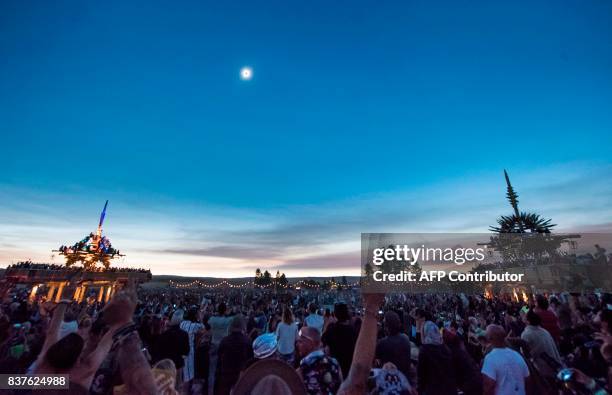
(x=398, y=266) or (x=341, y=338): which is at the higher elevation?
(x=398, y=266)

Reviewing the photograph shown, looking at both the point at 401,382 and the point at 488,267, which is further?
the point at 488,267

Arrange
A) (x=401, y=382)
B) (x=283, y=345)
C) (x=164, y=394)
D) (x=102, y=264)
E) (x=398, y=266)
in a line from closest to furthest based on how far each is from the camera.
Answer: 1. (x=164, y=394)
2. (x=401, y=382)
3. (x=283, y=345)
4. (x=102, y=264)
5. (x=398, y=266)

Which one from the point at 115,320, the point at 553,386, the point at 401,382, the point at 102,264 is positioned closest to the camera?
the point at 115,320

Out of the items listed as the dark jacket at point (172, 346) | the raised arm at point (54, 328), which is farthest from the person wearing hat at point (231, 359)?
the raised arm at point (54, 328)

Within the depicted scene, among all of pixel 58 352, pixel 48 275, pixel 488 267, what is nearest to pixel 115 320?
pixel 58 352

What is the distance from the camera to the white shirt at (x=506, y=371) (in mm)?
3342

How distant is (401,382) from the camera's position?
238cm

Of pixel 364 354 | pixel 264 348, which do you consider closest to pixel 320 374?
pixel 264 348

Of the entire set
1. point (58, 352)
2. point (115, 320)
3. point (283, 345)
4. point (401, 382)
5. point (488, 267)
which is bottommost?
point (283, 345)

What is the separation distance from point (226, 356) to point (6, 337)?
138 inches

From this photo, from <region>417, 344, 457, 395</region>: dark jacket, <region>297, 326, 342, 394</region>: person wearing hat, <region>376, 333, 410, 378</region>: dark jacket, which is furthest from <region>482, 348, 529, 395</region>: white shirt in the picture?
<region>297, 326, 342, 394</region>: person wearing hat

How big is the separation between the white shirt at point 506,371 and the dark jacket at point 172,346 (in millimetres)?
5135

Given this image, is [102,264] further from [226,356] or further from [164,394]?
[164,394]

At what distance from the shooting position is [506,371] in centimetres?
338
